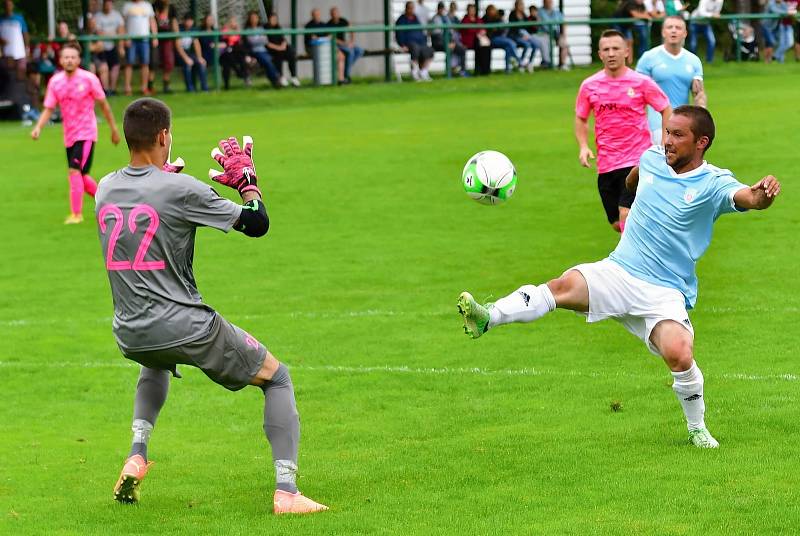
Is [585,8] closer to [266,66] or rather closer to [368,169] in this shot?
[266,66]

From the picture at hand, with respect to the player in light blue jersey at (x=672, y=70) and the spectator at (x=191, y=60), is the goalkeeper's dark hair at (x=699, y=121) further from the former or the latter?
the spectator at (x=191, y=60)

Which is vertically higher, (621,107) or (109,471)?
(621,107)

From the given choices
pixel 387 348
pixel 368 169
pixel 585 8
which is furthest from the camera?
pixel 585 8

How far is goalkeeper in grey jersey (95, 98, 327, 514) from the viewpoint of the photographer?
703cm

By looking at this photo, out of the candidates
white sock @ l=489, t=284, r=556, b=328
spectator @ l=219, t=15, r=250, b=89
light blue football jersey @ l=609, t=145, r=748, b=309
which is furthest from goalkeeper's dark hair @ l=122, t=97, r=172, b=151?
spectator @ l=219, t=15, r=250, b=89

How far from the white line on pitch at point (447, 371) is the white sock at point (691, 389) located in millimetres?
2203

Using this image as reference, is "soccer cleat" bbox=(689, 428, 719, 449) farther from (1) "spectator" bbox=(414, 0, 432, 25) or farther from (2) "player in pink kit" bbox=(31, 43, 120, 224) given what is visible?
(1) "spectator" bbox=(414, 0, 432, 25)

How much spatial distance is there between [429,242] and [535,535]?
10847 millimetres

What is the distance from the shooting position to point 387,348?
12141mm

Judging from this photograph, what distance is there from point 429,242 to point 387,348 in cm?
552

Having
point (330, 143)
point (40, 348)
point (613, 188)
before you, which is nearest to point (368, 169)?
point (330, 143)

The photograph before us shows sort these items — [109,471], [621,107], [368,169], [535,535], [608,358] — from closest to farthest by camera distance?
[535,535]
[109,471]
[608,358]
[621,107]
[368,169]

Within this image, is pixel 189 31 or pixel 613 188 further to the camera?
pixel 189 31

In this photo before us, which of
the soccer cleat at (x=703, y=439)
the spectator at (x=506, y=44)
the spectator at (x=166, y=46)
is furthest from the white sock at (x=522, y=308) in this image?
the spectator at (x=506, y=44)
